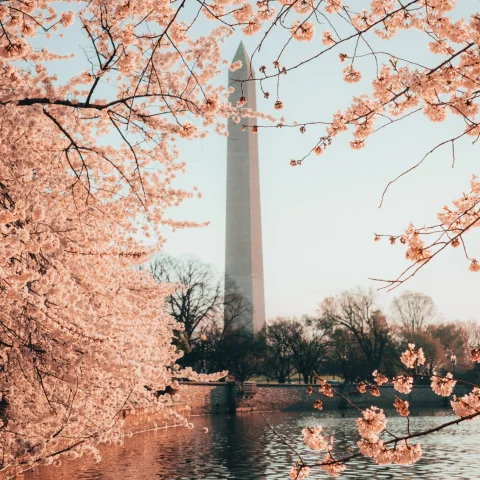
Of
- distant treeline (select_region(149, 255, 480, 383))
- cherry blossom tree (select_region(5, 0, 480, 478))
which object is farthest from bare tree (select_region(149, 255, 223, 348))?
cherry blossom tree (select_region(5, 0, 480, 478))

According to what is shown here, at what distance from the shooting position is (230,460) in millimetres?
16797

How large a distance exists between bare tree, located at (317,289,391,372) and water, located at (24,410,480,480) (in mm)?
28029

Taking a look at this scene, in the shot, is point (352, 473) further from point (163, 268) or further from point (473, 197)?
point (163, 268)

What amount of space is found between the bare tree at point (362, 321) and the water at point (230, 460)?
1103 inches

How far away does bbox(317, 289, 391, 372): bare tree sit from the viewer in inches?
2057

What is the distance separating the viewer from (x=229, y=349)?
4562cm

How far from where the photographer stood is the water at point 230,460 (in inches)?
557

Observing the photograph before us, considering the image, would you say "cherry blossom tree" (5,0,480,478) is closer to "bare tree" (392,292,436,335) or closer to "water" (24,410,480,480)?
"water" (24,410,480,480)

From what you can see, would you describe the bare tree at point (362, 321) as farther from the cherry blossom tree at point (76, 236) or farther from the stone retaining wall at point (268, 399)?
the cherry blossom tree at point (76, 236)

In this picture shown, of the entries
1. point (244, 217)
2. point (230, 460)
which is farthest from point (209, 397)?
point (230, 460)

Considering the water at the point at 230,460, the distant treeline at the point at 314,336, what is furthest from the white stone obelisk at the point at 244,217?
the water at the point at 230,460

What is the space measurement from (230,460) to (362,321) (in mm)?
38531

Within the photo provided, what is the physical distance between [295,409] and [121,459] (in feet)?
97.6

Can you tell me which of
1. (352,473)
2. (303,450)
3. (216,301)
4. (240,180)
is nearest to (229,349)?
(216,301)
